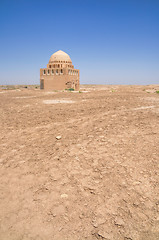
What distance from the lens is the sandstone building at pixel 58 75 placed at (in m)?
33.4

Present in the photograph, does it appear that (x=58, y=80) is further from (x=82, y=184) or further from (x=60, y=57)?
(x=82, y=184)

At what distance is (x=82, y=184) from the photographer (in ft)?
9.65

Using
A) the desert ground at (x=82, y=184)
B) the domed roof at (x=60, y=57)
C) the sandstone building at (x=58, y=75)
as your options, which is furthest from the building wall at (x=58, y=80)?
the desert ground at (x=82, y=184)

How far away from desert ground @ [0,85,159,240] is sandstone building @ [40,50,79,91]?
2954cm

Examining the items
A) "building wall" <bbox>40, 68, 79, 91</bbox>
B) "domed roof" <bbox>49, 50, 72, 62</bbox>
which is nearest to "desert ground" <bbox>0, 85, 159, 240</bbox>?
"building wall" <bbox>40, 68, 79, 91</bbox>

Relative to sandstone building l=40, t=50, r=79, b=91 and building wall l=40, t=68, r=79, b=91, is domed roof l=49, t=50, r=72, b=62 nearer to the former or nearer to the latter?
sandstone building l=40, t=50, r=79, b=91

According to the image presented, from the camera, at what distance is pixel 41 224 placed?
231 cm

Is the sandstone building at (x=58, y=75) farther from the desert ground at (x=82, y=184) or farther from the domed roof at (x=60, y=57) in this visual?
the desert ground at (x=82, y=184)

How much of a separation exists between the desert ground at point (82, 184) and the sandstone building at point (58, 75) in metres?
29.5

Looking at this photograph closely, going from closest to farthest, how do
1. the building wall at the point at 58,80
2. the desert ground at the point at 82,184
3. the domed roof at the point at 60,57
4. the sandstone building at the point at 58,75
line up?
1. the desert ground at the point at 82,184
2. the building wall at the point at 58,80
3. the sandstone building at the point at 58,75
4. the domed roof at the point at 60,57

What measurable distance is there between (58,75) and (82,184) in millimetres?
32539

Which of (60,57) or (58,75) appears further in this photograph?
(60,57)

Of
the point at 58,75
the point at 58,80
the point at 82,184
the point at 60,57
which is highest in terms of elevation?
the point at 60,57

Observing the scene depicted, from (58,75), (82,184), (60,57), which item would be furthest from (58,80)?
(82,184)
